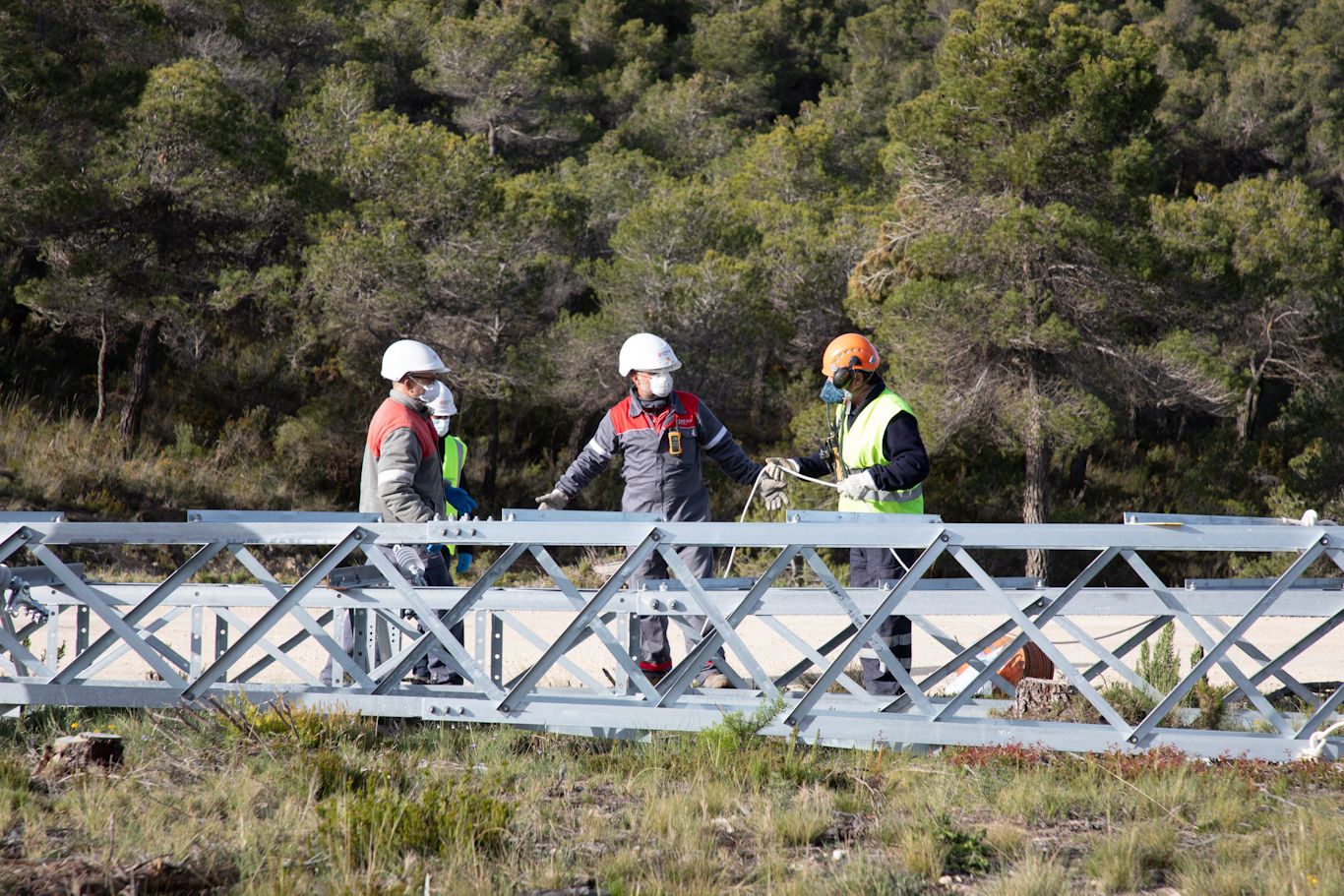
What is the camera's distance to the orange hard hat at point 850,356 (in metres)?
6.43

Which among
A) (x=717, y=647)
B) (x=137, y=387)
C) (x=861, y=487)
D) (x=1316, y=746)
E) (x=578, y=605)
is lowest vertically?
(x=1316, y=746)

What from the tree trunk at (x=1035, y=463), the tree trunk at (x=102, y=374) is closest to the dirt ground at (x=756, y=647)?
the tree trunk at (x=1035, y=463)

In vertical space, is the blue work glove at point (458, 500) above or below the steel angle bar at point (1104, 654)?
above

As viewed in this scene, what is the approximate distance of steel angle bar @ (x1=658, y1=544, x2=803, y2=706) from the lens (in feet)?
16.5

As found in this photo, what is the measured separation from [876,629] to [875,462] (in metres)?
1.66

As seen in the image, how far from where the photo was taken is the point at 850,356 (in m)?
6.44

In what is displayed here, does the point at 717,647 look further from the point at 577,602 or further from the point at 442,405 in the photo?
the point at 442,405

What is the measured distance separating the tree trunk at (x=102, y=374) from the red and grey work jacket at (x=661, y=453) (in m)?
14.3

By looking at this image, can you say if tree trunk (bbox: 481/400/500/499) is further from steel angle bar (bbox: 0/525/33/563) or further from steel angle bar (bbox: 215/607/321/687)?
steel angle bar (bbox: 0/525/33/563)

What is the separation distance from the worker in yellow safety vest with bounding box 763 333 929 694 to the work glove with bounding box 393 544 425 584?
6.79ft

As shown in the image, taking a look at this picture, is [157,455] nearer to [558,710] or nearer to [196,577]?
[196,577]

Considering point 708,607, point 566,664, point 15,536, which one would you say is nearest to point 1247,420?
point 566,664

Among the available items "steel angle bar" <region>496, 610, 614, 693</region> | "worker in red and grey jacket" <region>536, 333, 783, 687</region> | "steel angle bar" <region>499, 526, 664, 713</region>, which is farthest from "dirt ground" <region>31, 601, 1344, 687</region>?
"steel angle bar" <region>499, 526, 664, 713</region>

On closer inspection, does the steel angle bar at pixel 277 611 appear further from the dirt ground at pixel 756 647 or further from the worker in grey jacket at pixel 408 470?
the dirt ground at pixel 756 647
